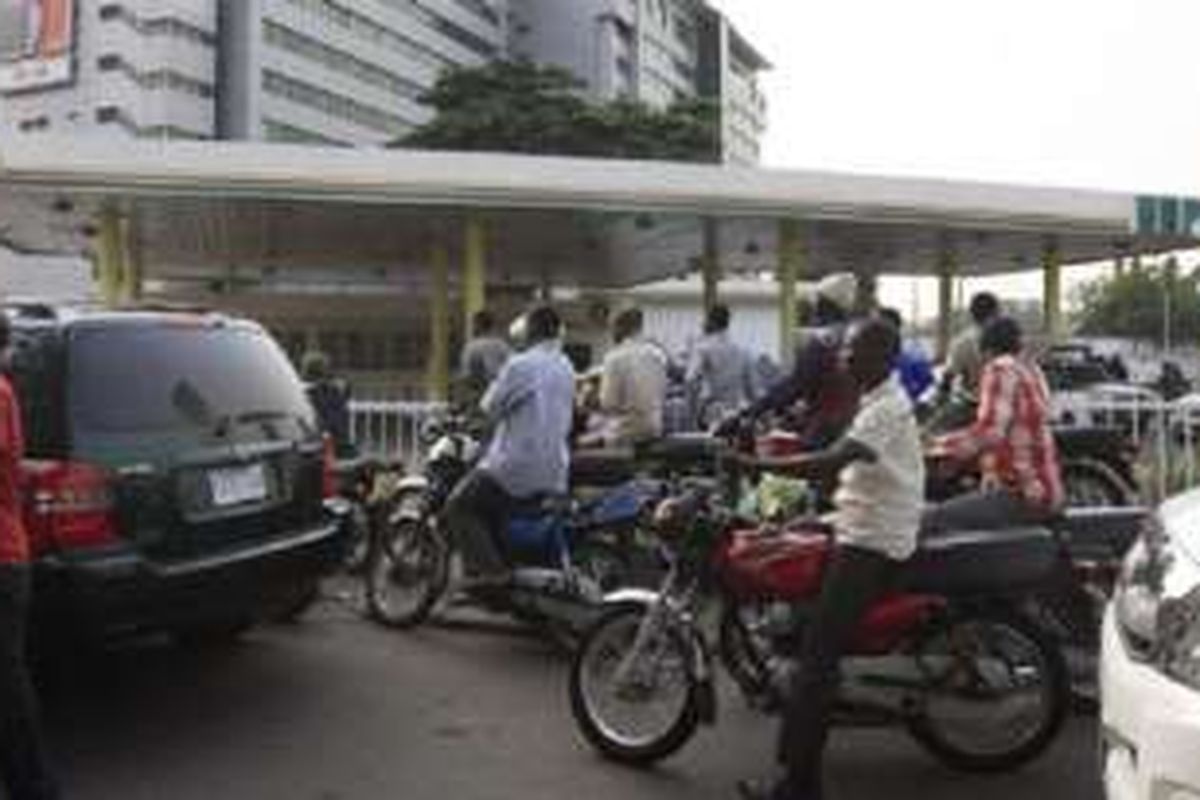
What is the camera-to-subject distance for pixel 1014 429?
29.6ft

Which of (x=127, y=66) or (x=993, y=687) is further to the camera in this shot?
(x=127, y=66)

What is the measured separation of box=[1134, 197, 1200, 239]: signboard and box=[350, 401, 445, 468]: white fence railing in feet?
17.9

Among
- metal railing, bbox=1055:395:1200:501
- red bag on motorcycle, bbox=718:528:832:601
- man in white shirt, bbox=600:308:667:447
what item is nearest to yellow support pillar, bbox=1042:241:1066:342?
metal railing, bbox=1055:395:1200:501

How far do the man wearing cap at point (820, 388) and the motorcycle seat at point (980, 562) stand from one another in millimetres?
2496

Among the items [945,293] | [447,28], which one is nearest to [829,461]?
[945,293]

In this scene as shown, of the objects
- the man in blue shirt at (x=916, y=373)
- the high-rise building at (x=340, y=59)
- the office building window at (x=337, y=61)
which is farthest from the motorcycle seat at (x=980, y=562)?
the office building window at (x=337, y=61)

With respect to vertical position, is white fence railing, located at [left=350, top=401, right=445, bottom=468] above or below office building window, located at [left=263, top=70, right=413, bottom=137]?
below

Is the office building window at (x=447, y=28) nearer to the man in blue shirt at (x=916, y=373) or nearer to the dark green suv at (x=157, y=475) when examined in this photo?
the man in blue shirt at (x=916, y=373)

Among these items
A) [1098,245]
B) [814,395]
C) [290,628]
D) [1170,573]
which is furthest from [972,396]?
[1098,245]

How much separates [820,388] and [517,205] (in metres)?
18.8

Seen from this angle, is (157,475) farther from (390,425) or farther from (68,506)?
(390,425)

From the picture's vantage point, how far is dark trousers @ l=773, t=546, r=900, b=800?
658 centimetres

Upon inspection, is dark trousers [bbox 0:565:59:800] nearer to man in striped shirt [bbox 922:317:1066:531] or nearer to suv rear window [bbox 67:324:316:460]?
suv rear window [bbox 67:324:316:460]

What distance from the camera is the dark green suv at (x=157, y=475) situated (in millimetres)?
7605
